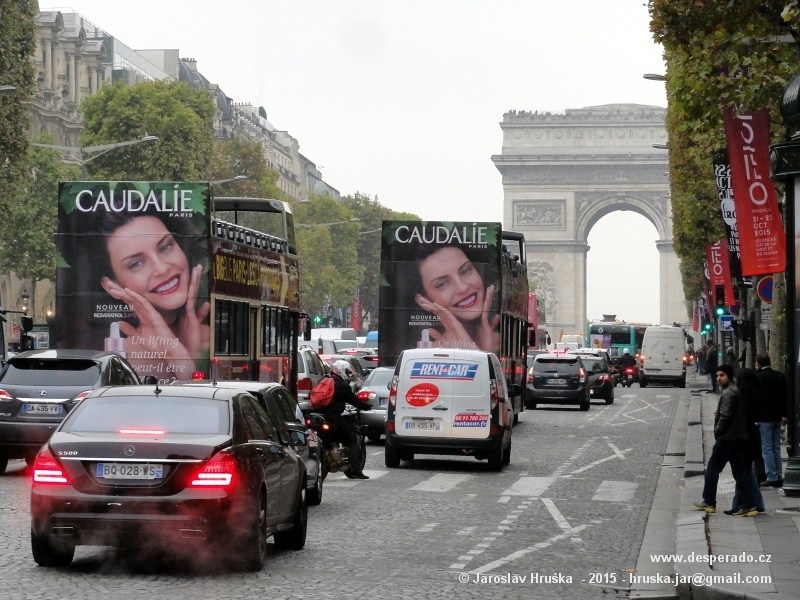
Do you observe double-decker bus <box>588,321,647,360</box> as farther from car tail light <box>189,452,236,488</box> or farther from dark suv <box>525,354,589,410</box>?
car tail light <box>189,452,236,488</box>

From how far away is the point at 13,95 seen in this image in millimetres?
48594

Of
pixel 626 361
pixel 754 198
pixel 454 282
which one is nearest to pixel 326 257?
pixel 626 361

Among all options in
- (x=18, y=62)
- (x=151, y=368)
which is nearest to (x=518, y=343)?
(x=151, y=368)

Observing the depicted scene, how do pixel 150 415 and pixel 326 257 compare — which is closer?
pixel 150 415

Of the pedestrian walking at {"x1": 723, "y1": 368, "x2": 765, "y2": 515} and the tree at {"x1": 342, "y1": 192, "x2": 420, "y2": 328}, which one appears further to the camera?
the tree at {"x1": 342, "y1": 192, "x2": 420, "y2": 328}

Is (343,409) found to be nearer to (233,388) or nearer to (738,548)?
(738,548)

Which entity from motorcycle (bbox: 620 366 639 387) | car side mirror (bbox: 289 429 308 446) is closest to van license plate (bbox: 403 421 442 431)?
car side mirror (bbox: 289 429 308 446)

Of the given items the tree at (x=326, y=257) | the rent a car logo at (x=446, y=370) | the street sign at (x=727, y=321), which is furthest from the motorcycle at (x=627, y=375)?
the rent a car logo at (x=446, y=370)

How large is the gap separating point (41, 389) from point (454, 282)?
36.9 feet

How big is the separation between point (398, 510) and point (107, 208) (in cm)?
899

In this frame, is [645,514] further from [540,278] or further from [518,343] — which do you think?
[540,278]

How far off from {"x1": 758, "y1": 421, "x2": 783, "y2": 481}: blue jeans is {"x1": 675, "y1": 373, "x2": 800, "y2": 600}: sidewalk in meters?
0.27

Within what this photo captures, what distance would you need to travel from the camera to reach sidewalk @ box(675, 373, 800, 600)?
36.8ft

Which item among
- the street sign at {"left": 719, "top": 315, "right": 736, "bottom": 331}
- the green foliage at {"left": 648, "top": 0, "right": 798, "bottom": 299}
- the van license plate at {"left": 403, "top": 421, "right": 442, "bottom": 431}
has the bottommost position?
the van license plate at {"left": 403, "top": 421, "right": 442, "bottom": 431}
